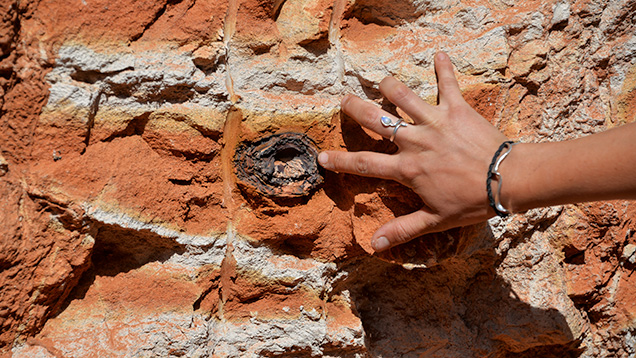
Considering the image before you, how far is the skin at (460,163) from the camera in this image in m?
1.07

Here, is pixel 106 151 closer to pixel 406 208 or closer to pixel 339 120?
pixel 339 120

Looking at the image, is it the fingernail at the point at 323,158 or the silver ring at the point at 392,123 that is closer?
the silver ring at the point at 392,123

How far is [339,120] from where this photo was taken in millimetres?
1402

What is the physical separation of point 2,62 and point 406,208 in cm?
103

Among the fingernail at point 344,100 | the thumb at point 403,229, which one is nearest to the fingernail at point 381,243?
the thumb at point 403,229

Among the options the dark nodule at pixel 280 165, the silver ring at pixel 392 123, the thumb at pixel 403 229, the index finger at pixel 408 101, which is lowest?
the thumb at pixel 403 229

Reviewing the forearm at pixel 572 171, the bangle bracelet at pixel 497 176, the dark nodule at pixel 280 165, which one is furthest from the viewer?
the dark nodule at pixel 280 165

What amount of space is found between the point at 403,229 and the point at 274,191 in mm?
368

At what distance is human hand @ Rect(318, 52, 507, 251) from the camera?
3.86ft

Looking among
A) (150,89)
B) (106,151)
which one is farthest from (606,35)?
(106,151)

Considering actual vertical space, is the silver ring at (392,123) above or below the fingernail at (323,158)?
above

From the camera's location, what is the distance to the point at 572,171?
1079 millimetres

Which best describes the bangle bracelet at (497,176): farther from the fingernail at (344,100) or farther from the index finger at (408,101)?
the fingernail at (344,100)

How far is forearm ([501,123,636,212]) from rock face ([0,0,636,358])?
26 centimetres
